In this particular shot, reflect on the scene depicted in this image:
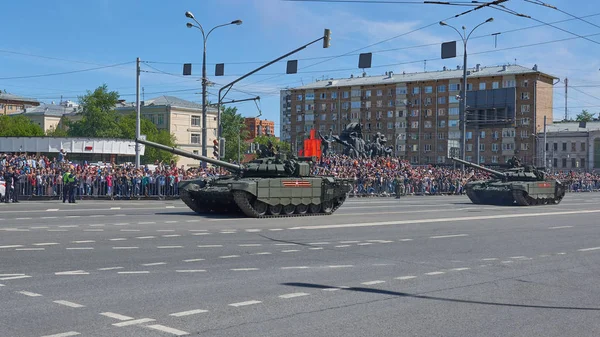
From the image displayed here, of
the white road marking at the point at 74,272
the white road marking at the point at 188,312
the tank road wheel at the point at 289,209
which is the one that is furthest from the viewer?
the tank road wheel at the point at 289,209

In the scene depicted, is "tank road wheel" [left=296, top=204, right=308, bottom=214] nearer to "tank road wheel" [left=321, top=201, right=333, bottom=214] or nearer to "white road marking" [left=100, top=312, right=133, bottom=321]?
"tank road wheel" [left=321, top=201, right=333, bottom=214]

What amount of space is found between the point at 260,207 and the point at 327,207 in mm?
3254

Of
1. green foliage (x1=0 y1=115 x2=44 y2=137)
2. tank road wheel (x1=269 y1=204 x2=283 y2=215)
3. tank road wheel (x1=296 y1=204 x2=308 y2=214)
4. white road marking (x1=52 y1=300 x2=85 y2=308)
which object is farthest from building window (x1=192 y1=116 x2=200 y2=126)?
white road marking (x1=52 y1=300 x2=85 y2=308)

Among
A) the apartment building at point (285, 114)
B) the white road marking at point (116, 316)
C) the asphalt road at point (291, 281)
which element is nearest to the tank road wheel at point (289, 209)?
the asphalt road at point (291, 281)

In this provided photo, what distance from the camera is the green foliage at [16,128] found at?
8532cm

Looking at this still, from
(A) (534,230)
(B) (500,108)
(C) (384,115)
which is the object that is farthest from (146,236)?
(C) (384,115)

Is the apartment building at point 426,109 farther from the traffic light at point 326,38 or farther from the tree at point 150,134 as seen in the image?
the traffic light at point 326,38

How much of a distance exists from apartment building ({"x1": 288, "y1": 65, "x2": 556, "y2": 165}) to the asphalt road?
69254 millimetres

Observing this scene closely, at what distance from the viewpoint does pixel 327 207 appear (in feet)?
81.6

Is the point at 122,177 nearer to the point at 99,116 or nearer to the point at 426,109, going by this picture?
the point at 99,116

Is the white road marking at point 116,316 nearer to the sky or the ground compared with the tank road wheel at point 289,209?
nearer to the ground

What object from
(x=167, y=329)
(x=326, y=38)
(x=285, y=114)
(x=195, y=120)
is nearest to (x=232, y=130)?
(x=195, y=120)

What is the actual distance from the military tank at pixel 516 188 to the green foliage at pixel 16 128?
64.9m

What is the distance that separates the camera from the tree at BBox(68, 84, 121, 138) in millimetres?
84062
